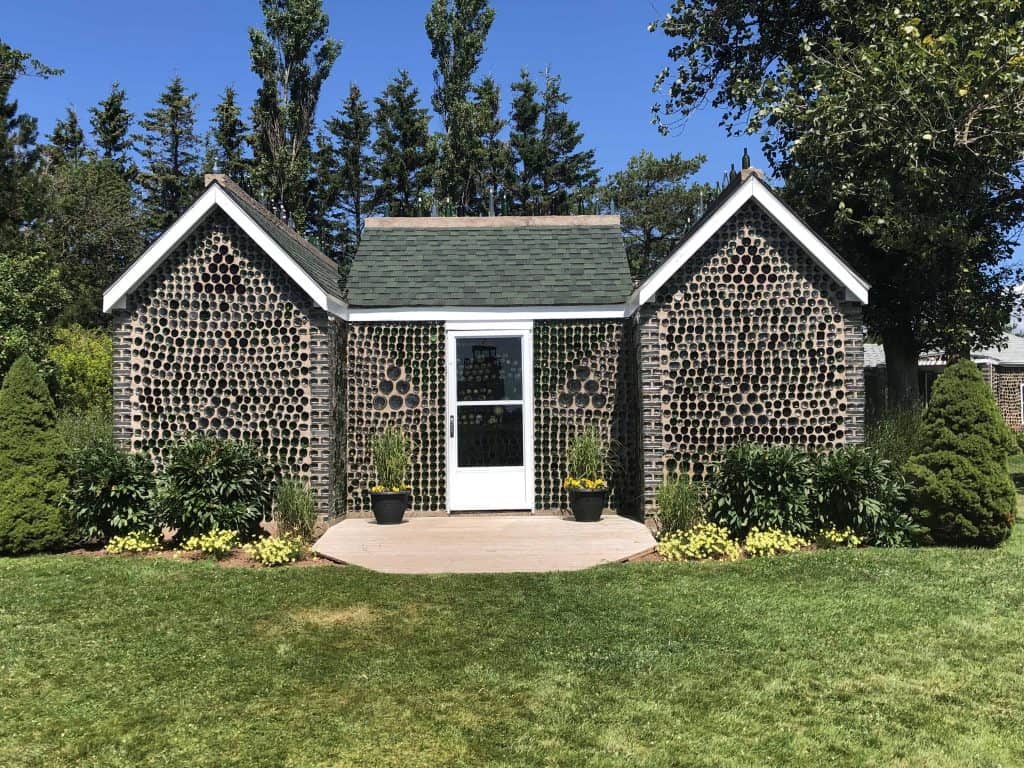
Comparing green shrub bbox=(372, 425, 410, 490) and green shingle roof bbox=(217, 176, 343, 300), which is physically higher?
green shingle roof bbox=(217, 176, 343, 300)

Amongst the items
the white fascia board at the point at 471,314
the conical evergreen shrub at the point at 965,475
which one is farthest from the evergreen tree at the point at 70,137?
the conical evergreen shrub at the point at 965,475

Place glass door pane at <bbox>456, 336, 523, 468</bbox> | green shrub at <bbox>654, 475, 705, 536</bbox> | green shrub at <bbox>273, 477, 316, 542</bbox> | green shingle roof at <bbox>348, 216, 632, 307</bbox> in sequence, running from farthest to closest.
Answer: green shingle roof at <bbox>348, 216, 632, 307</bbox> < glass door pane at <bbox>456, 336, 523, 468</bbox> < green shrub at <bbox>273, 477, 316, 542</bbox> < green shrub at <bbox>654, 475, 705, 536</bbox>

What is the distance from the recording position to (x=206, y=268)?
1066 centimetres

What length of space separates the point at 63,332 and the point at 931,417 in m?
20.1

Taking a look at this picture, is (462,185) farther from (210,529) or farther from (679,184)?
(210,529)

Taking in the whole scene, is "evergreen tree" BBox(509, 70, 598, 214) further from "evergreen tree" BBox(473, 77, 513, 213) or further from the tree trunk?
the tree trunk

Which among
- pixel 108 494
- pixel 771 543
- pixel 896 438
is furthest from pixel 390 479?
pixel 896 438

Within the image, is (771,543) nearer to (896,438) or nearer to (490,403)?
(896,438)

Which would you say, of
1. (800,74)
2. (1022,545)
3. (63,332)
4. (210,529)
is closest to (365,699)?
(210,529)

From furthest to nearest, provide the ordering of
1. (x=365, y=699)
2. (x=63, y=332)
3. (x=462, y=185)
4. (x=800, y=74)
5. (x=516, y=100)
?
(x=516, y=100) < (x=462, y=185) < (x=63, y=332) < (x=800, y=74) < (x=365, y=699)

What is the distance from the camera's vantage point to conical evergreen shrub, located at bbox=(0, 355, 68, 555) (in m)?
8.80

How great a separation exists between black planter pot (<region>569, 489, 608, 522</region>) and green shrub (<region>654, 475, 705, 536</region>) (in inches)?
57.0

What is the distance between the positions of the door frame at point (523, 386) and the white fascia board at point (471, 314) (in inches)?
3.0

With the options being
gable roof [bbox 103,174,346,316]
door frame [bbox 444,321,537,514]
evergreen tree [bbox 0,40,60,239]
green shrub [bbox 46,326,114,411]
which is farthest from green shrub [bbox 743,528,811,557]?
evergreen tree [bbox 0,40,60,239]
